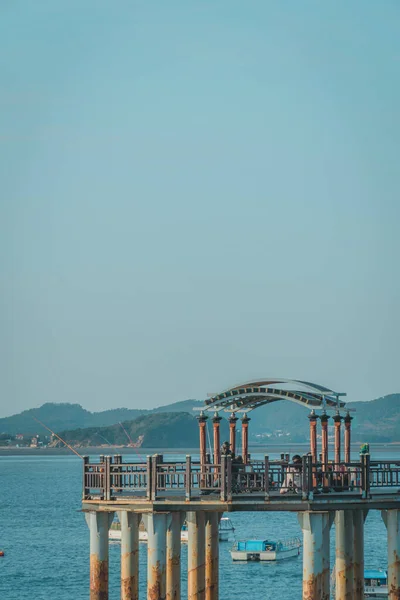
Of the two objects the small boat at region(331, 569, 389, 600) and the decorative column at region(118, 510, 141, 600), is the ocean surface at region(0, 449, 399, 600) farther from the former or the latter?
the decorative column at region(118, 510, 141, 600)

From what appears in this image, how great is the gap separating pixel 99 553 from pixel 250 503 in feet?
17.8

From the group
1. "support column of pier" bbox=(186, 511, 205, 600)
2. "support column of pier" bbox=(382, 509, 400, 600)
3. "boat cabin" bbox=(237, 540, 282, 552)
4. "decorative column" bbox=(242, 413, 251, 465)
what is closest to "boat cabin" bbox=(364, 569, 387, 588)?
"boat cabin" bbox=(237, 540, 282, 552)

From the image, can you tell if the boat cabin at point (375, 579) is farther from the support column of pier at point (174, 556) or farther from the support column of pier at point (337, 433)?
the support column of pier at point (174, 556)

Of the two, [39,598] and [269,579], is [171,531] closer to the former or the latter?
[39,598]

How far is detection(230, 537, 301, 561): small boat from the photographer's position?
93.7m

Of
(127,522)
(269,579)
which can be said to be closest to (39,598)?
(269,579)

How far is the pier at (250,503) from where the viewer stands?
1671 inches

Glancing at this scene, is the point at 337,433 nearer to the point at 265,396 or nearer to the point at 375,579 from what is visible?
the point at 265,396

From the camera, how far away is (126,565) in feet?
148

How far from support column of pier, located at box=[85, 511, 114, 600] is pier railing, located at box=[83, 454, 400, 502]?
695 millimetres

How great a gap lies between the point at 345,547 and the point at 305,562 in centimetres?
316

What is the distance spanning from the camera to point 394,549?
142ft

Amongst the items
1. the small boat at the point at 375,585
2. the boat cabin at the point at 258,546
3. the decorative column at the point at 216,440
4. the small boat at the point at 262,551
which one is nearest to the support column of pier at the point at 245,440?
the decorative column at the point at 216,440

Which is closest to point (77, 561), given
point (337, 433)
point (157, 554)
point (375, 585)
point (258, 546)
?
point (258, 546)
